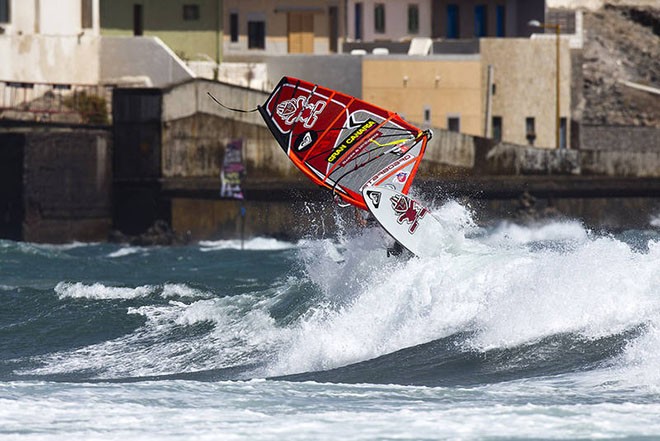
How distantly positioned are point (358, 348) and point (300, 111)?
14.6 feet

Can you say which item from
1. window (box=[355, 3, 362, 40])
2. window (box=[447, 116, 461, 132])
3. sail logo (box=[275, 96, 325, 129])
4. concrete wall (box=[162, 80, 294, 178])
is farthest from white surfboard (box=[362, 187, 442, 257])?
window (box=[355, 3, 362, 40])

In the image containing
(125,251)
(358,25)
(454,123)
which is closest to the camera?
(125,251)

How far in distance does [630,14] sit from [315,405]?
41.7 metres

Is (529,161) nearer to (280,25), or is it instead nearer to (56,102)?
(280,25)

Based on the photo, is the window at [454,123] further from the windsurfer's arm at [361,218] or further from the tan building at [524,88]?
the windsurfer's arm at [361,218]

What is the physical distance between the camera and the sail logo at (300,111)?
25.7 meters

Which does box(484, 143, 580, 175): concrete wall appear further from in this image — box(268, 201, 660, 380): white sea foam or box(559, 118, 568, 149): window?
box(268, 201, 660, 380): white sea foam

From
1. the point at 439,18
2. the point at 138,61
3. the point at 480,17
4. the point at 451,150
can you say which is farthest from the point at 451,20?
the point at 451,150

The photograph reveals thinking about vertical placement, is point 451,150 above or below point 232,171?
above

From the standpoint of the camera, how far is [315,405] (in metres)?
18.3

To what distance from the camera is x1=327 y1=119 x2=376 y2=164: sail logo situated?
25.6m

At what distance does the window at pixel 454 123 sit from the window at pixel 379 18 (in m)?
5.38

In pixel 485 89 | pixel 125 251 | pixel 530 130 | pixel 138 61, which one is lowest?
pixel 125 251

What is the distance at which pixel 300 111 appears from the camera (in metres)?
25.7
